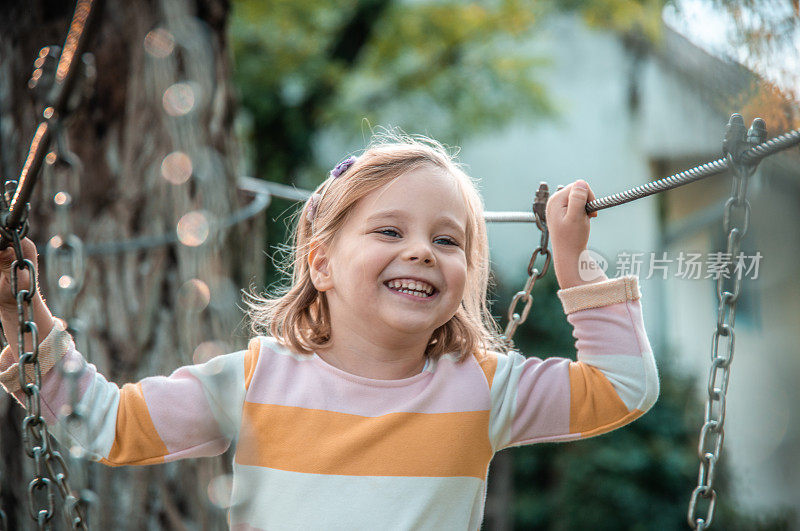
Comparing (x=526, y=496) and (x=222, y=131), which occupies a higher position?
(x=222, y=131)

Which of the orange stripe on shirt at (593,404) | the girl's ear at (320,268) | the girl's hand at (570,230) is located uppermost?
the girl's hand at (570,230)

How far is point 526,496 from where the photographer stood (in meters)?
6.20

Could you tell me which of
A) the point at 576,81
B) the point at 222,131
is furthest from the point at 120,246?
the point at 576,81

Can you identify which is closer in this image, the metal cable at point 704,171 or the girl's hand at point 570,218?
the metal cable at point 704,171

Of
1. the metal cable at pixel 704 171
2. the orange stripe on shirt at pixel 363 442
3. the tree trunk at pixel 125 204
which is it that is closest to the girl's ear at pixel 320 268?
the orange stripe on shirt at pixel 363 442

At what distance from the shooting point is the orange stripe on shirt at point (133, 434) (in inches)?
48.6

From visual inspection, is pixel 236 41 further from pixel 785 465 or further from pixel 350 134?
pixel 785 465

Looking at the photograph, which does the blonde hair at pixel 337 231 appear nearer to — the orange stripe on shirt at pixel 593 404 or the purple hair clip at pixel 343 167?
Result: the purple hair clip at pixel 343 167

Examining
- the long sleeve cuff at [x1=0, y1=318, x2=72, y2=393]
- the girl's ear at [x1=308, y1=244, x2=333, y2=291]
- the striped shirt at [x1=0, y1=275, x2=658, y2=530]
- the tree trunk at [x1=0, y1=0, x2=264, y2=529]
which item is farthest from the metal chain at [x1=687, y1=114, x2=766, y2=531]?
the tree trunk at [x1=0, y1=0, x2=264, y2=529]

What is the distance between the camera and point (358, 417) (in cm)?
128

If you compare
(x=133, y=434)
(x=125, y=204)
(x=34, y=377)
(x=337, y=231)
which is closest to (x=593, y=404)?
(x=337, y=231)

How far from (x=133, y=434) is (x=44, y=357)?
0.57 feet

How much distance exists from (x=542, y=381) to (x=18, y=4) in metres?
2.20

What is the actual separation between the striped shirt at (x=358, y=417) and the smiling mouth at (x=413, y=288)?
147 millimetres
